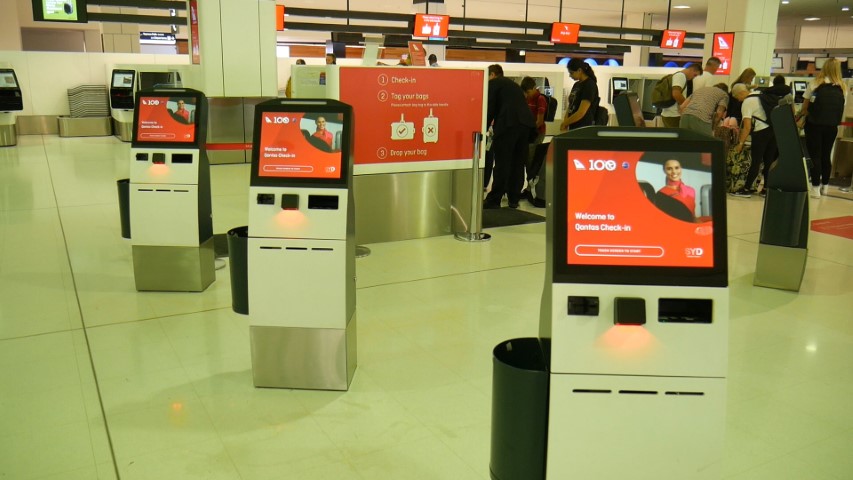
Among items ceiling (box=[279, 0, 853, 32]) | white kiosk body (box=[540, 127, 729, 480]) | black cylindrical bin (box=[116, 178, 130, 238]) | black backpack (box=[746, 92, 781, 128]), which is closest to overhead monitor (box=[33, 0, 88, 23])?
ceiling (box=[279, 0, 853, 32])

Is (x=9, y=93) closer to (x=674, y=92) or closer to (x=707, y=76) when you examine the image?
(x=674, y=92)

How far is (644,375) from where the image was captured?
1.87m

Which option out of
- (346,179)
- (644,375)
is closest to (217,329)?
(346,179)

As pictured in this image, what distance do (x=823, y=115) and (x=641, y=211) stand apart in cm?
825

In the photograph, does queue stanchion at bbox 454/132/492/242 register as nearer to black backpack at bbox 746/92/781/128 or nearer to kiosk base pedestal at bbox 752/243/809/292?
kiosk base pedestal at bbox 752/243/809/292

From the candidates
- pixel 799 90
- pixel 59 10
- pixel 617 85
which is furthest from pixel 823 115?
pixel 59 10

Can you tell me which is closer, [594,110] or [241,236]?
[241,236]

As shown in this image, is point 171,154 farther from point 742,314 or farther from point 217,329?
point 742,314

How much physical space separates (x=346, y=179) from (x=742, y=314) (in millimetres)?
2847

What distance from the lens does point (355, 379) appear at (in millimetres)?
3445

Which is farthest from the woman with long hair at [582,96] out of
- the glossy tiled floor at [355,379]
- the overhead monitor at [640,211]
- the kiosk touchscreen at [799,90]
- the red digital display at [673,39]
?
the red digital display at [673,39]

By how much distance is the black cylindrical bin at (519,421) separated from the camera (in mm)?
1970

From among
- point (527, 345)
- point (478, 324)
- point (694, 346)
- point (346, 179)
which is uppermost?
point (346, 179)

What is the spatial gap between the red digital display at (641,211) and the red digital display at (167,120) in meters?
3.27
